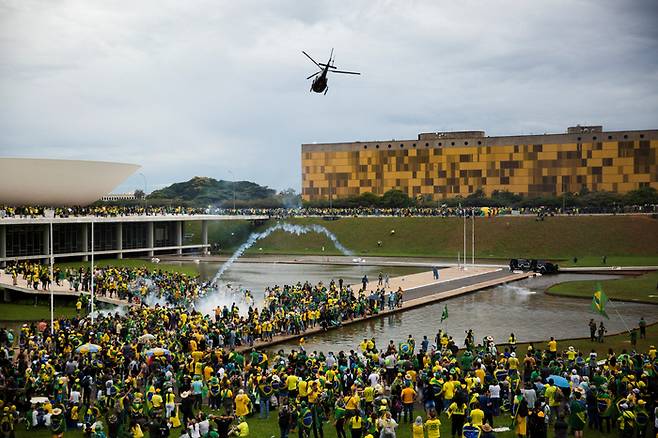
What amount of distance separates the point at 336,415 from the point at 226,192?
143 metres

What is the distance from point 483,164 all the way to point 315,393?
89299mm

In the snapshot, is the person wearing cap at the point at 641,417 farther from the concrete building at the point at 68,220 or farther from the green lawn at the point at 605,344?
the concrete building at the point at 68,220

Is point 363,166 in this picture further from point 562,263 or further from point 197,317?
point 197,317

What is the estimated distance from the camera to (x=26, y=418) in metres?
15.5

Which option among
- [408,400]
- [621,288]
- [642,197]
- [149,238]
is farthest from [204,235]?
[408,400]

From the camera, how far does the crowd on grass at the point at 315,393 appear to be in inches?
542

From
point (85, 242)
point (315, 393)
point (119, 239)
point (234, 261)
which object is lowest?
point (234, 261)

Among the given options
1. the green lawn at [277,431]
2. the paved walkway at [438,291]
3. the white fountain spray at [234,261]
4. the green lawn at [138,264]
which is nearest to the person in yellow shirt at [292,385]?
the green lawn at [277,431]

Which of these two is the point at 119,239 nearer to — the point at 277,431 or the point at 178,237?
the point at 178,237

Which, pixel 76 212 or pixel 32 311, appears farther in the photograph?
pixel 76 212

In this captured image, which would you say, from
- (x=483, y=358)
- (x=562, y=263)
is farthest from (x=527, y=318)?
(x=562, y=263)

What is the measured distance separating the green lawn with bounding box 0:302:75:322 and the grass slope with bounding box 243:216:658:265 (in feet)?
118

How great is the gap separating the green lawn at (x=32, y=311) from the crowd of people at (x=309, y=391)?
1029 cm

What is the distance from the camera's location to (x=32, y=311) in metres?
33.3
